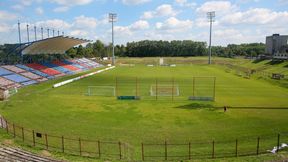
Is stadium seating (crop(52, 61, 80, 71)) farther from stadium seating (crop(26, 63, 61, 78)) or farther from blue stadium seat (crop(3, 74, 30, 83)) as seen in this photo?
blue stadium seat (crop(3, 74, 30, 83))

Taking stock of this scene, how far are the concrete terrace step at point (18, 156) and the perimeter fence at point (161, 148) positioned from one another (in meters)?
1.43

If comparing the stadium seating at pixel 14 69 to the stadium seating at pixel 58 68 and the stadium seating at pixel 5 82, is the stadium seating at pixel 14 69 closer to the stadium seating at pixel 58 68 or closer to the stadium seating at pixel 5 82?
the stadium seating at pixel 5 82

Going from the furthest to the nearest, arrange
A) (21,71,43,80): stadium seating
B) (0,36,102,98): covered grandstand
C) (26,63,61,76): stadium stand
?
(26,63,61,76): stadium stand < (21,71,43,80): stadium seating < (0,36,102,98): covered grandstand

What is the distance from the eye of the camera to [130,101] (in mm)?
33844

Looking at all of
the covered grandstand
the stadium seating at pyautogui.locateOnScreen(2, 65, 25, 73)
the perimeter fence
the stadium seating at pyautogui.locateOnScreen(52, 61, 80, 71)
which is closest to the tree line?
the stadium seating at pyautogui.locateOnScreen(52, 61, 80, 71)

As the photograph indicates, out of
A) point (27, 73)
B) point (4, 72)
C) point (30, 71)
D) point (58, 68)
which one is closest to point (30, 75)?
point (27, 73)

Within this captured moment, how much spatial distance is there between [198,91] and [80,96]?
61.2 ft

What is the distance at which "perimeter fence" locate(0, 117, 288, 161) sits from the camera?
640 inches

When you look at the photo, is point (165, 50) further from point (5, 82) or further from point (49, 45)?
point (5, 82)

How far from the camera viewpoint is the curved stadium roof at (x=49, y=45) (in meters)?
60.9

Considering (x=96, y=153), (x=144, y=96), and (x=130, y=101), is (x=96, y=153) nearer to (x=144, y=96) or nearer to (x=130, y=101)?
(x=130, y=101)

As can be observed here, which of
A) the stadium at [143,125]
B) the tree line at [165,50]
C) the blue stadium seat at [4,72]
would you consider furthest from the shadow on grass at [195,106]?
the tree line at [165,50]

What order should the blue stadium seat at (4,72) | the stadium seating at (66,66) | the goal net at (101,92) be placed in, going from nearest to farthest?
1. the goal net at (101,92)
2. the blue stadium seat at (4,72)
3. the stadium seating at (66,66)

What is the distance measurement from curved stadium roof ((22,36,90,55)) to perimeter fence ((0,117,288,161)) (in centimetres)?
4558
